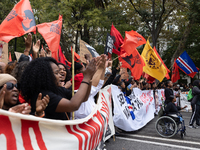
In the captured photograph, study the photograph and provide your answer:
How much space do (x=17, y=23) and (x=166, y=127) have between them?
4.88 metres

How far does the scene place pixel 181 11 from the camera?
17.5 metres

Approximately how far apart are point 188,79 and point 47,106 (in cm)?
3771

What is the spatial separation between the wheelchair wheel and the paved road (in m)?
0.15

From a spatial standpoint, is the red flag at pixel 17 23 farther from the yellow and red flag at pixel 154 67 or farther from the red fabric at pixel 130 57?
the yellow and red flag at pixel 154 67

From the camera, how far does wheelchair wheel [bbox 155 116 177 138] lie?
5.78 metres

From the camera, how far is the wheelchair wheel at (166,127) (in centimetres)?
578

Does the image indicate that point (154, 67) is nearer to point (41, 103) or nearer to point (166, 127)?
point (166, 127)

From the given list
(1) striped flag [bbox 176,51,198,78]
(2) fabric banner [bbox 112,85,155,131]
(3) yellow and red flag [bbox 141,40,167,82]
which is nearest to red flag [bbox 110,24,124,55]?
(2) fabric banner [bbox 112,85,155,131]

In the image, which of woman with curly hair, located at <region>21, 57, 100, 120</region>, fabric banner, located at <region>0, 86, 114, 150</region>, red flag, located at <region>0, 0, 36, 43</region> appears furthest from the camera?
red flag, located at <region>0, 0, 36, 43</region>

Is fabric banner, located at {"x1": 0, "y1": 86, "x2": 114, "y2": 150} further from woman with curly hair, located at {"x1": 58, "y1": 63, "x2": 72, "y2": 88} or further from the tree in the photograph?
the tree

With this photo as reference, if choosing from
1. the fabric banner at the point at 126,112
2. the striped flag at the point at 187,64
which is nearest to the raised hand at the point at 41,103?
the fabric banner at the point at 126,112

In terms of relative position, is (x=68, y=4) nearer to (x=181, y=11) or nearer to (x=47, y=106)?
(x=181, y=11)

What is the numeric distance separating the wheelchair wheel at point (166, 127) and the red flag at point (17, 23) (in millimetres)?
4361

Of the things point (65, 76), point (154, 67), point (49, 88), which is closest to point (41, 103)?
point (49, 88)
